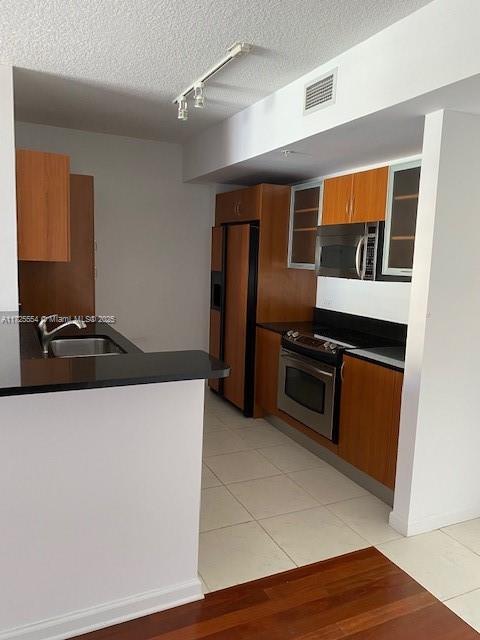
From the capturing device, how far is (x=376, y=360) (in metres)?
2.93

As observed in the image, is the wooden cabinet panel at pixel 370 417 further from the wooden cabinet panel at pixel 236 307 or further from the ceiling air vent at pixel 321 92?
the ceiling air vent at pixel 321 92

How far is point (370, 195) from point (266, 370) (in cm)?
171

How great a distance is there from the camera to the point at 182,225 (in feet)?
16.0

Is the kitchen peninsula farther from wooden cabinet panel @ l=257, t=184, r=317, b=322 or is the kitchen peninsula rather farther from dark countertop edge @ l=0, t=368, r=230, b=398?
wooden cabinet panel @ l=257, t=184, r=317, b=322

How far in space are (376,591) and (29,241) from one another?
8.92 ft

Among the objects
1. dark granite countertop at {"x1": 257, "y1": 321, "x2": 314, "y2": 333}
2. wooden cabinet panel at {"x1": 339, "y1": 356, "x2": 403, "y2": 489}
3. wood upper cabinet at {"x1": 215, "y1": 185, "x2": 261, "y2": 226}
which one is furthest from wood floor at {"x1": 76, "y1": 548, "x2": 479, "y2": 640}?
wood upper cabinet at {"x1": 215, "y1": 185, "x2": 261, "y2": 226}

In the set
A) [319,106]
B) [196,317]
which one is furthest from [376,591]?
[196,317]

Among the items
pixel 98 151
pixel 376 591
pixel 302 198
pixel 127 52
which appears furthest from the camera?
pixel 98 151

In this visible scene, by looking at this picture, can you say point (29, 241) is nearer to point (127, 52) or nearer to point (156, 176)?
point (127, 52)

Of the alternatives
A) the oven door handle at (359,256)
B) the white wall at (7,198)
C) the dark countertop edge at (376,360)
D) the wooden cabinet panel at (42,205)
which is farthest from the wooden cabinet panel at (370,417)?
the white wall at (7,198)

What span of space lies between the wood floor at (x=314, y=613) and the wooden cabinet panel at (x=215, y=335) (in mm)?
2675

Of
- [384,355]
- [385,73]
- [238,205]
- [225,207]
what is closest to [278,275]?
[238,205]

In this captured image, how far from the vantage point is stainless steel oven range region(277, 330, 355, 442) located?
329cm

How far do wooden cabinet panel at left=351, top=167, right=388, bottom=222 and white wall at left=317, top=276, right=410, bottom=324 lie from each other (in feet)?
1.93
